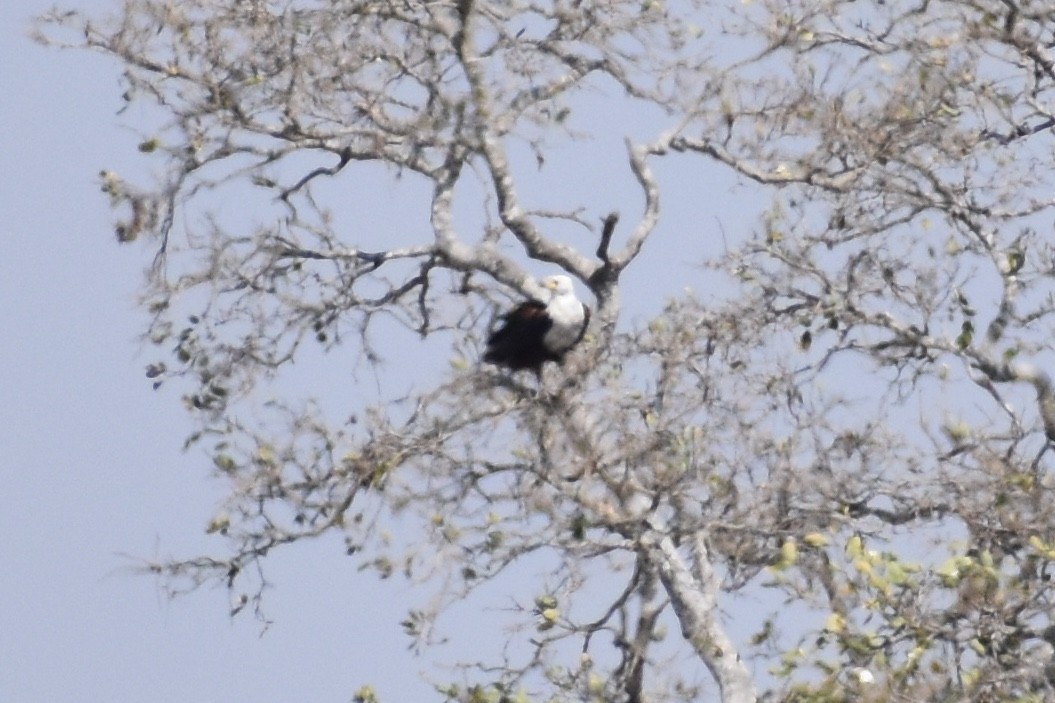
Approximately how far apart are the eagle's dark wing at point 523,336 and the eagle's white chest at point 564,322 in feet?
0.17

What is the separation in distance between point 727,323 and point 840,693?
2727mm

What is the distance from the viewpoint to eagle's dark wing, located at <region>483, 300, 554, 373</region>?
1172 centimetres

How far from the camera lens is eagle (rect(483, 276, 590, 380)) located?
1168cm

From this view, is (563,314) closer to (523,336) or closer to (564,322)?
(564,322)

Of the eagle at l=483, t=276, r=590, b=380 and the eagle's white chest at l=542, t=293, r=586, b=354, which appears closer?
the eagle at l=483, t=276, r=590, b=380

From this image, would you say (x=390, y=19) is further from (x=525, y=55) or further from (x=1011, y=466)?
(x=1011, y=466)

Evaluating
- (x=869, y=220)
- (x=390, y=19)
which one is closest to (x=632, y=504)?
(x=869, y=220)

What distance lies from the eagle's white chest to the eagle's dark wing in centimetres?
5

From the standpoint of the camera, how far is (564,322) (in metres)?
12.2

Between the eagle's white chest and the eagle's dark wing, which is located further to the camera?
the eagle's white chest

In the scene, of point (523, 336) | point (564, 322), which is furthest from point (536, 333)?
point (564, 322)

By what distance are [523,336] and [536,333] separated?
76 millimetres

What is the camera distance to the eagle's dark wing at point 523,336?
11.7 metres

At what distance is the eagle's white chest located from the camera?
12.0m
